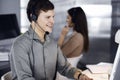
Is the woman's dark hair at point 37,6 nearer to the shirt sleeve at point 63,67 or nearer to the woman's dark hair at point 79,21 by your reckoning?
the shirt sleeve at point 63,67

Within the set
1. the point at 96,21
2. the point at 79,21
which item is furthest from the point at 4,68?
the point at 96,21

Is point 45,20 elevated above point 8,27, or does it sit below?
above

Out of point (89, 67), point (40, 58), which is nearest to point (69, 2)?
point (89, 67)

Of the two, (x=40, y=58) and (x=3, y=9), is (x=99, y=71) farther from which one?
(x=3, y=9)

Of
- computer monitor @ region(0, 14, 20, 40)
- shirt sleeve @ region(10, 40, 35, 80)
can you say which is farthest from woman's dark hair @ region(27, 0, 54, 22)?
computer monitor @ region(0, 14, 20, 40)

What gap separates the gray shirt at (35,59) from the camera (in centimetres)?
147

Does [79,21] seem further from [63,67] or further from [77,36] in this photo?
[63,67]

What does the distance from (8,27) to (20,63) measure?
1.12 m

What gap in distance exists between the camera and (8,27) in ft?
8.25

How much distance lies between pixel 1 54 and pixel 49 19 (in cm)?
91

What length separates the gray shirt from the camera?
147cm

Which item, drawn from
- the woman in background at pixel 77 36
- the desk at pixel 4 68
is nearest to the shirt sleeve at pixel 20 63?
the desk at pixel 4 68

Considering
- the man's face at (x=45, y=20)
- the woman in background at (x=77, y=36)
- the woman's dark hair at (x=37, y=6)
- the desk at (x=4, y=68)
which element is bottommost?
the desk at (x=4, y=68)

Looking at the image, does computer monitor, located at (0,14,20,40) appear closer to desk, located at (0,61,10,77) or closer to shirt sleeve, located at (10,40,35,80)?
desk, located at (0,61,10,77)
